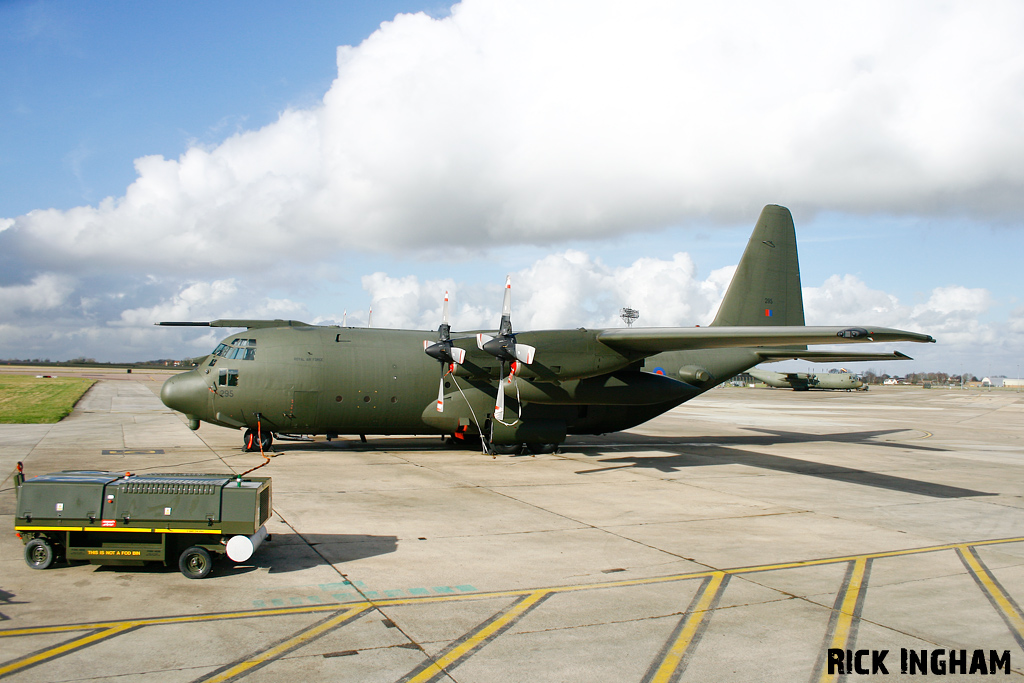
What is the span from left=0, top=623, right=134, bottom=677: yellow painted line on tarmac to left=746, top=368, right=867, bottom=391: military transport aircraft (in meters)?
87.4

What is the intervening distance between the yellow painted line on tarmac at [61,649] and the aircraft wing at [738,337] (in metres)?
13.1

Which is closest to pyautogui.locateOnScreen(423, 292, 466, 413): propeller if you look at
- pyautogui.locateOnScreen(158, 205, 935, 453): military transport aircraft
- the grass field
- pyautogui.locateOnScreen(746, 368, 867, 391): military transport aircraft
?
pyautogui.locateOnScreen(158, 205, 935, 453): military transport aircraft

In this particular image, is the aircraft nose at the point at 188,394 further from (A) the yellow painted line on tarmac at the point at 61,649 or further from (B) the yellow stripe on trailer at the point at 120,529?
(A) the yellow painted line on tarmac at the point at 61,649

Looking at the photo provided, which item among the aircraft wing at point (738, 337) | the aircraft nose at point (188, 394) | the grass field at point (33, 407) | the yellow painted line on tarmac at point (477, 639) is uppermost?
the aircraft wing at point (738, 337)

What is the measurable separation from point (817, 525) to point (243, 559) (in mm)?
9605

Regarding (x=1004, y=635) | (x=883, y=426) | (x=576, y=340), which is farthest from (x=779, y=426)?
(x=1004, y=635)

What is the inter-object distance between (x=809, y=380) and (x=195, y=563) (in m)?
88.4

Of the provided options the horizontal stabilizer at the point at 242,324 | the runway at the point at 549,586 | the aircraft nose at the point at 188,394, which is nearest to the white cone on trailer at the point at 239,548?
the runway at the point at 549,586

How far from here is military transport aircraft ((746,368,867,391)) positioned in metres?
84.8

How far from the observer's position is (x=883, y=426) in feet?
117

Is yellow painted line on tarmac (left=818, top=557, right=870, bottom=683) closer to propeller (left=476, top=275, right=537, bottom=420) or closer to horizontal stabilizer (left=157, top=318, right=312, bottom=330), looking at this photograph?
propeller (left=476, top=275, right=537, bottom=420)

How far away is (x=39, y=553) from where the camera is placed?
8203 mm

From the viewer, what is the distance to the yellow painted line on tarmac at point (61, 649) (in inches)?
221

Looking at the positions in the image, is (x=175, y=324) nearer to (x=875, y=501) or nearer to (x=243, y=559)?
(x=243, y=559)
